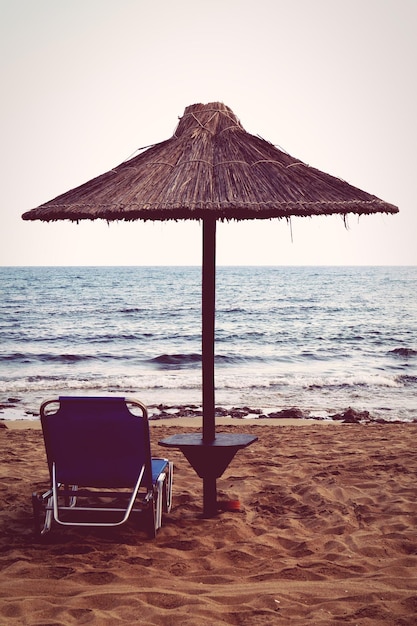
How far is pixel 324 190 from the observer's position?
416 cm

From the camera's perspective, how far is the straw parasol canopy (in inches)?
155

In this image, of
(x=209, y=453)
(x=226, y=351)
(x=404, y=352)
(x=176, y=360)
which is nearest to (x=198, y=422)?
(x=209, y=453)

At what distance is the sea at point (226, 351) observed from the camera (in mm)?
12523

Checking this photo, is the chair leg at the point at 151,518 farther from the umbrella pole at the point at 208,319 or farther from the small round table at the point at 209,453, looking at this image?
the umbrella pole at the point at 208,319

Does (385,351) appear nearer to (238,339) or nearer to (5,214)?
(238,339)

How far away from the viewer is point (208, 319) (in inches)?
175

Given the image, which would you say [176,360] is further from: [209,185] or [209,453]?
[209,185]

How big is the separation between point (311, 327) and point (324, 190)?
23224 mm

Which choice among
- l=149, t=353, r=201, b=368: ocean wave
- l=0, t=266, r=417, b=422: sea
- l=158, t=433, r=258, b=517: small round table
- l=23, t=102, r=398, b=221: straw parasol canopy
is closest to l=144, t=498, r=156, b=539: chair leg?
l=158, t=433, r=258, b=517: small round table

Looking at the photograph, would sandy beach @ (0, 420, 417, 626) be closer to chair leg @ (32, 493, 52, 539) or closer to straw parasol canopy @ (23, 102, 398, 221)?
chair leg @ (32, 493, 52, 539)

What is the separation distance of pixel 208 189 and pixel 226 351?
16.5 meters

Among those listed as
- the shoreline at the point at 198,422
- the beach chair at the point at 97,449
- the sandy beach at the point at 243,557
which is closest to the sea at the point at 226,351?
the shoreline at the point at 198,422

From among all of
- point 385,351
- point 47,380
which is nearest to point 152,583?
point 47,380

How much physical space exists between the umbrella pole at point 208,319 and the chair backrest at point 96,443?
0.58 m
